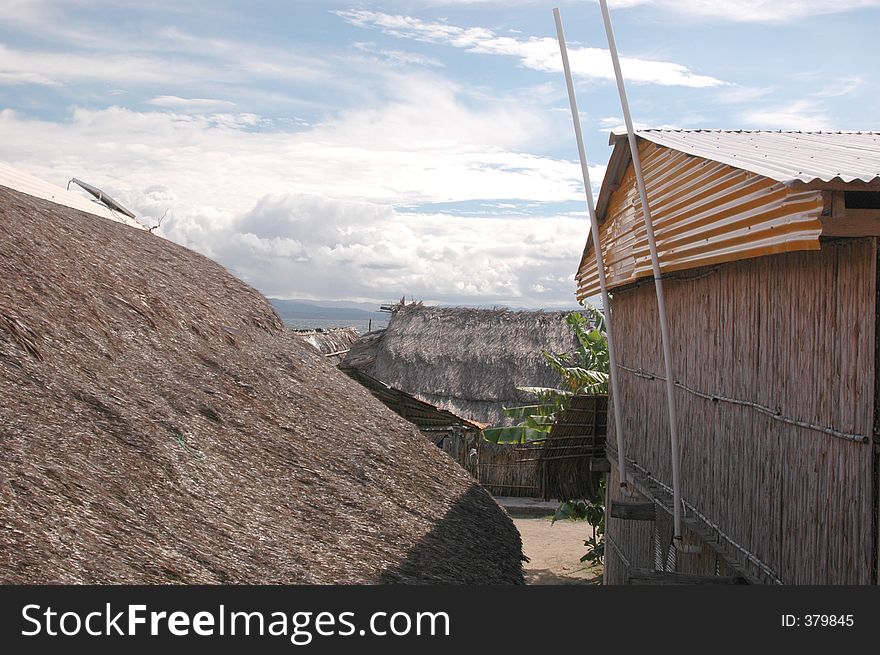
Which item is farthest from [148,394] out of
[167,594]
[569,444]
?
[569,444]

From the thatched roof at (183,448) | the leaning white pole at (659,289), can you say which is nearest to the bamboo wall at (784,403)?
the leaning white pole at (659,289)

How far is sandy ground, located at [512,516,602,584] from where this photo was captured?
13914 mm

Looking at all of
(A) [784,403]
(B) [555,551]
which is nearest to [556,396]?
(B) [555,551]

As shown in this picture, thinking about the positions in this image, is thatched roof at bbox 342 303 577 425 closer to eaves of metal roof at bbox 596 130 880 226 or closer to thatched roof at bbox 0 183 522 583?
eaves of metal roof at bbox 596 130 880 226

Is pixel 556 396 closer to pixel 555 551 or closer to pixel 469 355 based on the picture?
pixel 555 551

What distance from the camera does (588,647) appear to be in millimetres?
3977

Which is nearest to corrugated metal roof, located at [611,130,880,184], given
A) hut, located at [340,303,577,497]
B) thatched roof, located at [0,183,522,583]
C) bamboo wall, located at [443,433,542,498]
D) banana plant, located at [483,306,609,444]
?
thatched roof, located at [0,183,522,583]

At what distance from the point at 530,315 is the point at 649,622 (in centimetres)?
2097

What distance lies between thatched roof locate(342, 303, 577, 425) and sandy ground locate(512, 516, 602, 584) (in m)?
4.32

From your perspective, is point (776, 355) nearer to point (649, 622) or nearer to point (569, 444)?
point (649, 622)

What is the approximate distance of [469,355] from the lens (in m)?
24.0

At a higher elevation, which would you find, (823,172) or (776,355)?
(823,172)

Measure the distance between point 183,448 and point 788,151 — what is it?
461 cm

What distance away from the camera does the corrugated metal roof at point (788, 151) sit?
421 centimetres
